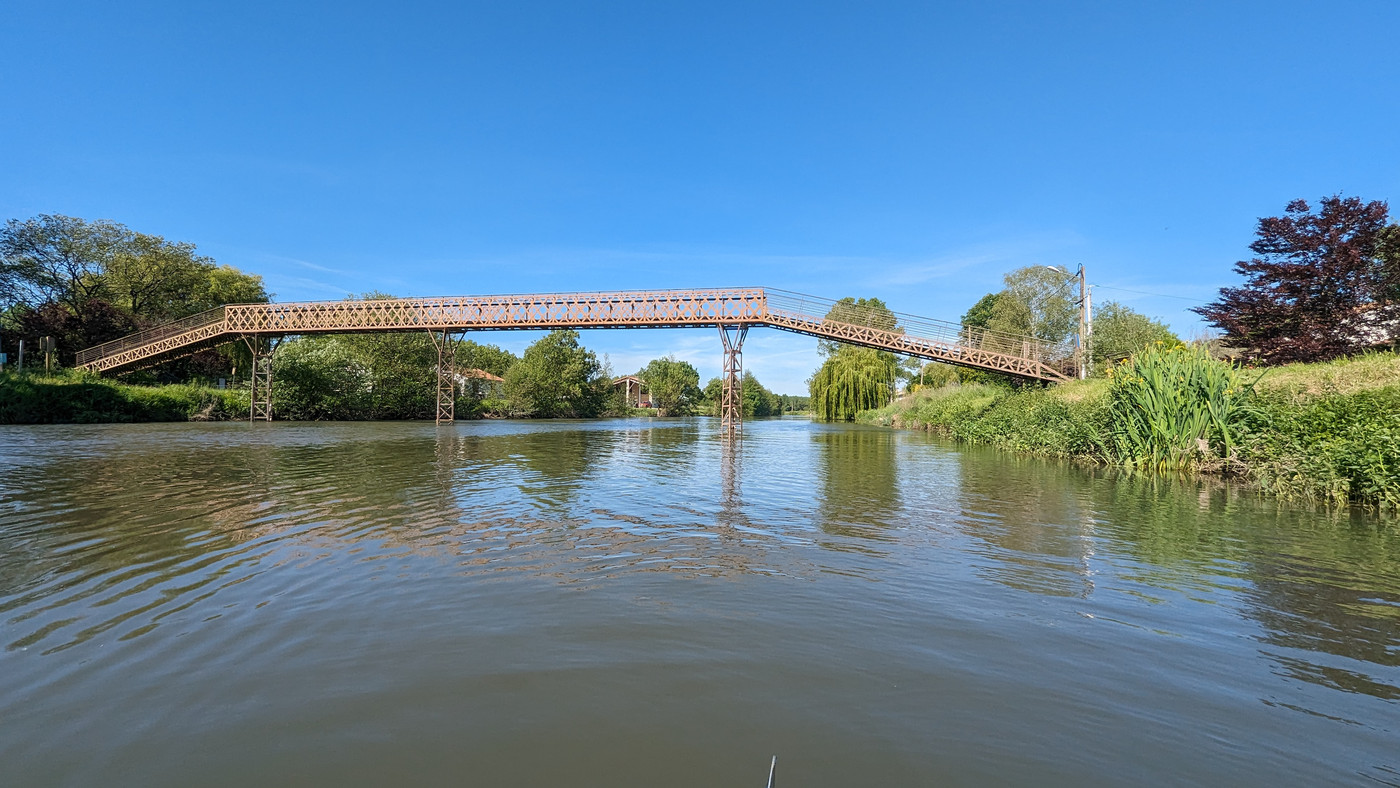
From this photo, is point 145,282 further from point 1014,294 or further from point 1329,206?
point 1329,206

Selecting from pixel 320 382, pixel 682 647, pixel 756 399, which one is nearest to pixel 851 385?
pixel 320 382

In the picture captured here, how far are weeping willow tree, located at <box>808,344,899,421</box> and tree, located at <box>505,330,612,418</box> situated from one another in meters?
29.2

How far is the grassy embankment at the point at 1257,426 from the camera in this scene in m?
9.95

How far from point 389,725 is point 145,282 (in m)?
65.6

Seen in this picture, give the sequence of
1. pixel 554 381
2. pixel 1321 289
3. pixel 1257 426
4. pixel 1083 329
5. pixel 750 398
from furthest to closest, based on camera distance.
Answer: pixel 750 398
pixel 554 381
pixel 1083 329
pixel 1321 289
pixel 1257 426

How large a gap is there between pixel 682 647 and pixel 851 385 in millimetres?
53600

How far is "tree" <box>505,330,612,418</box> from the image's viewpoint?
67.9 metres

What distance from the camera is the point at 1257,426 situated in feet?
41.8

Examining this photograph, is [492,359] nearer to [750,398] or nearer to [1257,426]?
[750,398]

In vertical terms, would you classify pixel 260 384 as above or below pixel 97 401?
above

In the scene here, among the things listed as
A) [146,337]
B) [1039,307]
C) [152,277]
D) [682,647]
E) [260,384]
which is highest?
[152,277]

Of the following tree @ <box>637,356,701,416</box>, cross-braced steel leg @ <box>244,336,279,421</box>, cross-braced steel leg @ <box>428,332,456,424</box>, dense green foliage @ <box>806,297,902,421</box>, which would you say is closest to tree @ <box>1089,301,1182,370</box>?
dense green foliage @ <box>806,297,902,421</box>

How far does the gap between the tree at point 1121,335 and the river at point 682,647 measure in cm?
2432

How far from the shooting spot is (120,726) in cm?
294
